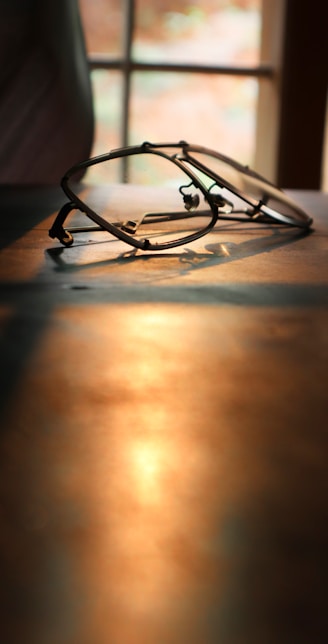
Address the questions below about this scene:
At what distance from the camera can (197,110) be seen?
9.28 feet

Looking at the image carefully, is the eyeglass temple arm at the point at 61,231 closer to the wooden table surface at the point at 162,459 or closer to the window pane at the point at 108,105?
the wooden table surface at the point at 162,459

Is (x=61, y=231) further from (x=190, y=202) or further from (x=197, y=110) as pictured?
(x=197, y=110)

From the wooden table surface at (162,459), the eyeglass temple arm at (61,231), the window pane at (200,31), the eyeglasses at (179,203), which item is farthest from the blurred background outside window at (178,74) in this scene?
the wooden table surface at (162,459)

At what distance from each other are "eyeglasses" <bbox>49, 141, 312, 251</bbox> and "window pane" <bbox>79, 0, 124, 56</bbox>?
5.49ft

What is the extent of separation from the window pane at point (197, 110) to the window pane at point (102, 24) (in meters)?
0.12

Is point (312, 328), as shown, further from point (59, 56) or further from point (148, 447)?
point (59, 56)

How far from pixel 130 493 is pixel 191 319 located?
243mm

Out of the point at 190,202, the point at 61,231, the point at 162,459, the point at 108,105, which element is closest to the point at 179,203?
the point at 190,202

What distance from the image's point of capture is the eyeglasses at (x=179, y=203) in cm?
81

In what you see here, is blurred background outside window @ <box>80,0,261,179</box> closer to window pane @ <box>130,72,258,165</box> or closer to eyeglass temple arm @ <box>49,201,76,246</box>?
window pane @ <box>130,72,258,165</box>

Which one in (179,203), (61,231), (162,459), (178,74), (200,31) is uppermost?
(200,31)

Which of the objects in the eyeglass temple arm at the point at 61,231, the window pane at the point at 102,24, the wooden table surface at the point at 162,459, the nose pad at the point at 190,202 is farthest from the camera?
the window pane at the point at 102,24

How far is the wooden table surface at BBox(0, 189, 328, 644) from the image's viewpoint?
251 mm

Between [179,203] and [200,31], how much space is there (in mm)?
1873
